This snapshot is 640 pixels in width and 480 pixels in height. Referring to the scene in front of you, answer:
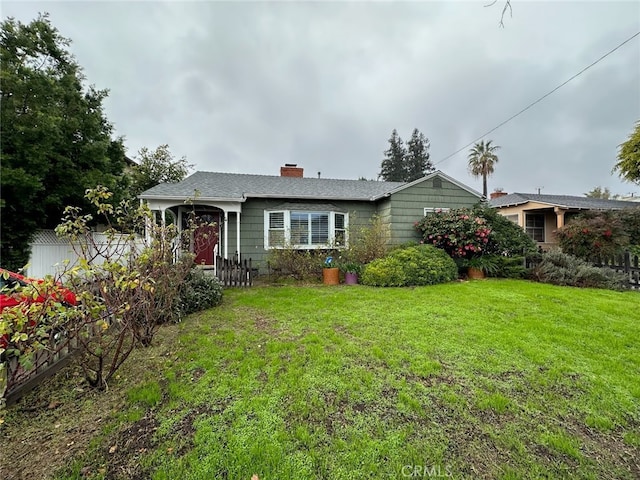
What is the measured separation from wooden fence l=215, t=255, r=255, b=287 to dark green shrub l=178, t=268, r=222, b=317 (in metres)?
1.63

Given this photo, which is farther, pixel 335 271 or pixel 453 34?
pixel 335 271

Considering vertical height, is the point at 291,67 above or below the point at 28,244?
above

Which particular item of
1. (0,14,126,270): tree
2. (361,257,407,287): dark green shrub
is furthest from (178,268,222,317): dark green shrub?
Answer: (0,14,126,270): tree

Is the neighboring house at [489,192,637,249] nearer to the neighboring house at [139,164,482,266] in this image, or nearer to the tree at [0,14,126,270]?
the neighboring house at [139,164,482,266]

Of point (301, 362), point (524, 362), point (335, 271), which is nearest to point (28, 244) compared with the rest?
point (335, 271)

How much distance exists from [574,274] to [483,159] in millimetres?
22000

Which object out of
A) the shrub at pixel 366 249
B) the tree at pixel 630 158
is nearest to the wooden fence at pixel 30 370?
the shrub at pixel 366 249

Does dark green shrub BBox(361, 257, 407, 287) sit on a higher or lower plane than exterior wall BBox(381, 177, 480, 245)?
lower

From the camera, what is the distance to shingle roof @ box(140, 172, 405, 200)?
9.23 m

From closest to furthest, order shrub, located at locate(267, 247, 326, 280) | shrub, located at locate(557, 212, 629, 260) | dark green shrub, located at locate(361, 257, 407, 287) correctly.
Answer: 1. dark green shrub, located at locate(361, 257, 407, 287)
2. shrub, located at locate(557, 212, 629, 260)
3. shrub, located at locate(267, 247, 326, 280)

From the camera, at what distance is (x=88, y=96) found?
34.2 ft

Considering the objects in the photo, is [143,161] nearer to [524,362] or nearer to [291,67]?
[291,67]

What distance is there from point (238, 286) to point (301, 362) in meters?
5.27

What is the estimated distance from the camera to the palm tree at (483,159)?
25781 millimetres
